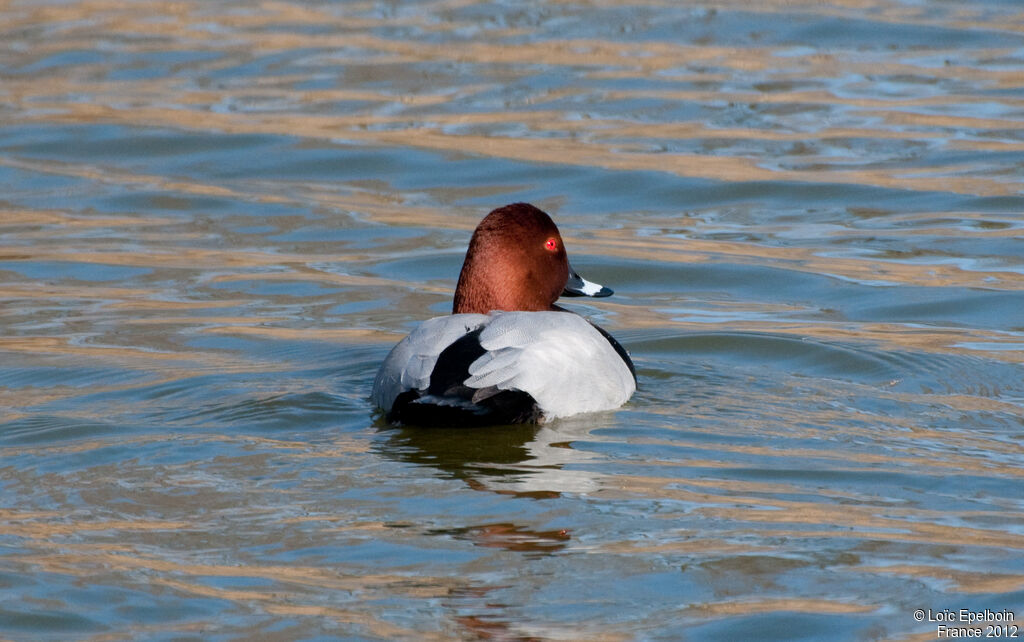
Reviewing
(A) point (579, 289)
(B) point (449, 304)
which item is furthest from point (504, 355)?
(B) point (449, 304)

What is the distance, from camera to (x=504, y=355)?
5.96 m

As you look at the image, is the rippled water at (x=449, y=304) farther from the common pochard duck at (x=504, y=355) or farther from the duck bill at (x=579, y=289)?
the duck bill at (x=579, y=289)

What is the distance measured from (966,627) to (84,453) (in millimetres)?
3164

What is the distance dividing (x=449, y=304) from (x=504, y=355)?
8.54ft

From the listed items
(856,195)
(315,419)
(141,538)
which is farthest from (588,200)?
(141,538)

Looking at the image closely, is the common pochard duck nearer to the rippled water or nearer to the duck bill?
the rippled water

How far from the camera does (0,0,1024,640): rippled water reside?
4480 millimetres

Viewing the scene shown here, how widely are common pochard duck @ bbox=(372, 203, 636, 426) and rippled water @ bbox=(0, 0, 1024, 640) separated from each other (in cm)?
13

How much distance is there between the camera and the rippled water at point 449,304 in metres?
4.48

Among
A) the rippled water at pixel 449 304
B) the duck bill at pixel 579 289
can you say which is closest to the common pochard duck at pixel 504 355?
the rippled water at pixel 449 304

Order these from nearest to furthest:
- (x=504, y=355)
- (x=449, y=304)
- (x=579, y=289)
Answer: (x=504, y=355), (x=579, y=289), (x=449, y=304)

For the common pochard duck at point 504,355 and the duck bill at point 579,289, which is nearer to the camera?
the common pochard duck at point 504,355

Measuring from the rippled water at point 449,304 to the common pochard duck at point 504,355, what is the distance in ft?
0.44

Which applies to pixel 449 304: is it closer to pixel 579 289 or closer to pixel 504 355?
pixel 579 289
